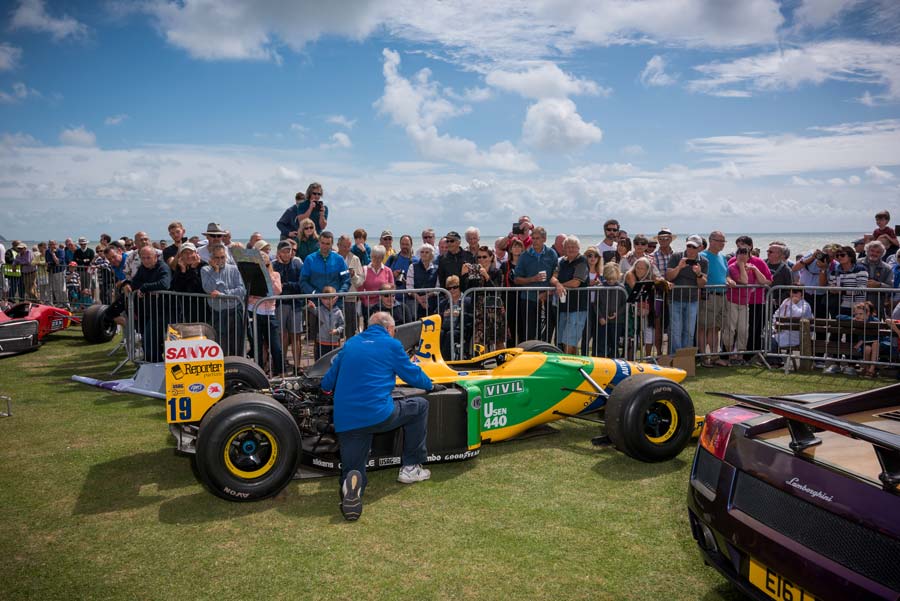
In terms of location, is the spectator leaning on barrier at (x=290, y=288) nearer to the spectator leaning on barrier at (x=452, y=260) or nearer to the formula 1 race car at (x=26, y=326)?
the spectator leaning on barrier at (x=452, y=260)

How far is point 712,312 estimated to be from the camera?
10.5 metres

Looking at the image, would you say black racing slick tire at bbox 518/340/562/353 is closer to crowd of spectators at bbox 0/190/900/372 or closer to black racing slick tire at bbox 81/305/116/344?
crowd of spectators at bbox 0/190/900/372

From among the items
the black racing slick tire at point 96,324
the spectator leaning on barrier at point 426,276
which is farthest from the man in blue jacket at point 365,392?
the black racing slick tire at point 96,324

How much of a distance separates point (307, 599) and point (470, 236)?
24.3 feet

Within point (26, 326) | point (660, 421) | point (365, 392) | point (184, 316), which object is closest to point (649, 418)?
point (660, 421)

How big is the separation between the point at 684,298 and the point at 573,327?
7.09 ft

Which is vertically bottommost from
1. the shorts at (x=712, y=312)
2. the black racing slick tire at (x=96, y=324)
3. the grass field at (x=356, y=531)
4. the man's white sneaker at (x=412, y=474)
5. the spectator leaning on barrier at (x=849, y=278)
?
the grass field at (x=356, y=531)

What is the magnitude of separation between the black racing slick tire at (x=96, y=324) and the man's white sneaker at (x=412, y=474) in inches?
379

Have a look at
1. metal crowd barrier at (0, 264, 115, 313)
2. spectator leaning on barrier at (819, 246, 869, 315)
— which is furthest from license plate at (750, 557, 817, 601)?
metal crowd barrier at (0, 264, 115, 313)

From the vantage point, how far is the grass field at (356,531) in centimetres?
390

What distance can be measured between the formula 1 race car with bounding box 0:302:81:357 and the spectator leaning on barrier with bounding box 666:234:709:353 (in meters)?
11.1

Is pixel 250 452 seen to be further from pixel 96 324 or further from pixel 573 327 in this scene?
pixel 96 324

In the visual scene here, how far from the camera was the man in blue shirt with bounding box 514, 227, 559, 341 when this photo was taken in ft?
30.9

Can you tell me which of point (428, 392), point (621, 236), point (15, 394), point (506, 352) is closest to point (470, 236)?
point (621, 236)
